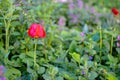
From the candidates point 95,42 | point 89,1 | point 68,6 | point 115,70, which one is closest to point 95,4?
point 89,1

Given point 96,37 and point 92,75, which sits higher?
point 96,37

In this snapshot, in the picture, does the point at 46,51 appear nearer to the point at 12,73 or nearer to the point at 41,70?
the point at 41,70

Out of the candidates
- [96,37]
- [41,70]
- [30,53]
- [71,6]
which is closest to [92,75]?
[41,70]

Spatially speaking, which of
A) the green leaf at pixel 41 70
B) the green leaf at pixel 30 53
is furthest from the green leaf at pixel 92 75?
the green leaf at pixel 30 53

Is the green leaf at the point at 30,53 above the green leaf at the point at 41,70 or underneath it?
above

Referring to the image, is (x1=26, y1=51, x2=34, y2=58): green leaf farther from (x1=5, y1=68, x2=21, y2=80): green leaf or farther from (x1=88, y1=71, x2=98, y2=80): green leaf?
(x1=88, y1=71, x2=98, y2=80): green leaf

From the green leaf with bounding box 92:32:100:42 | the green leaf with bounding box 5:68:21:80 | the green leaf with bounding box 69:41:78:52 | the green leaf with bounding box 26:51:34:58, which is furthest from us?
the green leaf with bounding box 92:32:100:42

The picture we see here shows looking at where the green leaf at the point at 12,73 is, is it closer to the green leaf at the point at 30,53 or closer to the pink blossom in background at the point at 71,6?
the green leaf at the point at 30,53

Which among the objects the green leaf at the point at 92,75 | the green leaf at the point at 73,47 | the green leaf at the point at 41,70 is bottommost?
the green leaf at the point at 92,75

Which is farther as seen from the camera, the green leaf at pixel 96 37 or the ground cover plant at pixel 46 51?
the green leaf at pixel 96 37

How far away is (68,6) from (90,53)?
2.94 m

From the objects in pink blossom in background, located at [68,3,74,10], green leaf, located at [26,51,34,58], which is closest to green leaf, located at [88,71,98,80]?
green leaf, located at [26,51,34,58]

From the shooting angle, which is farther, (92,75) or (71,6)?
(71,6)

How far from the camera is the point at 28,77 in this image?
8.59ft
